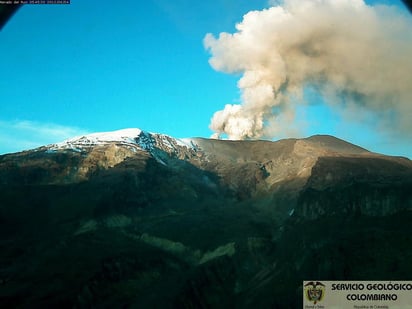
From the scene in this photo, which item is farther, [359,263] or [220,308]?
[220,308]

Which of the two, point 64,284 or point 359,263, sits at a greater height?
point 359,263

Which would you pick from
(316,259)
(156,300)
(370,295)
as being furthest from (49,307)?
(370,295)

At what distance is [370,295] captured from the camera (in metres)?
68.1

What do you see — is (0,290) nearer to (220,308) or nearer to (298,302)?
(220,308)

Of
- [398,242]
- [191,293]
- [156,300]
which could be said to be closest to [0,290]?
[156,300]

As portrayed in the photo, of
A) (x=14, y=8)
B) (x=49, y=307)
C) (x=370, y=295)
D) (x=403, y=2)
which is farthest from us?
(x=49, y=307)

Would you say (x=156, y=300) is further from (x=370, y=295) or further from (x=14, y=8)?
(x=14, y=8)

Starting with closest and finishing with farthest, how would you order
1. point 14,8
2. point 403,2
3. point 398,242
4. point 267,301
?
point 403,2 < point 14,8 < point 267,301 < point 398,242

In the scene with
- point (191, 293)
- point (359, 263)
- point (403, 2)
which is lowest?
point (403, 2)

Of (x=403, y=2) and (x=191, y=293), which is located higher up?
(x=191, y=293)

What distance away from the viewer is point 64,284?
19388cm

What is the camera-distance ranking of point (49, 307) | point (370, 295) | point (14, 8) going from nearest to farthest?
point (14, 8)
point (370, 295)
point (49, 307)

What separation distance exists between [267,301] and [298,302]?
1263 cm

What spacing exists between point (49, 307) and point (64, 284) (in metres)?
26.9
